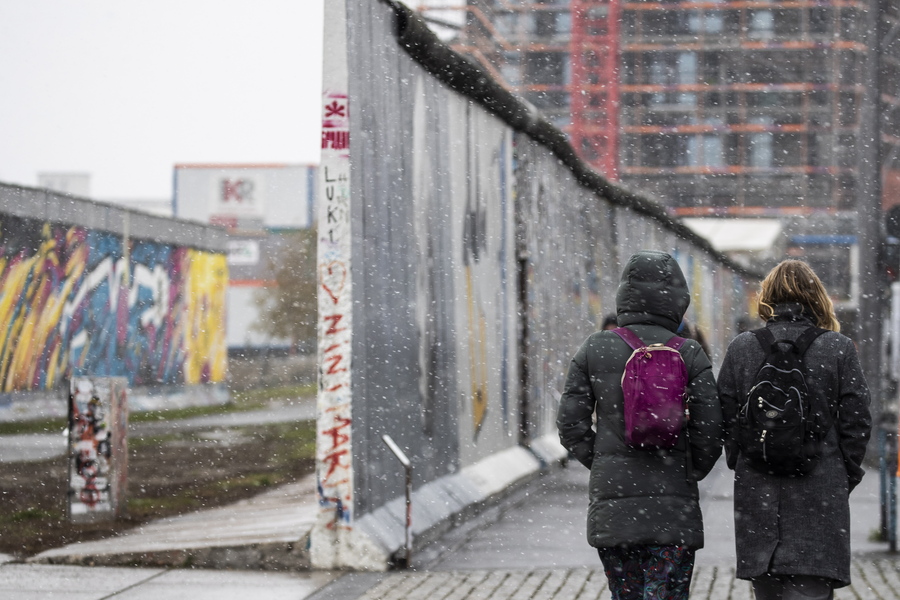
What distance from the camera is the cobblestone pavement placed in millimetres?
6422

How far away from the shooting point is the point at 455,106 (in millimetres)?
9969

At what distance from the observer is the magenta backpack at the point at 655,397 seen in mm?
4117

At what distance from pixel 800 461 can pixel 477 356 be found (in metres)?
6.49

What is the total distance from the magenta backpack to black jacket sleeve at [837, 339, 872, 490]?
21.3 inches

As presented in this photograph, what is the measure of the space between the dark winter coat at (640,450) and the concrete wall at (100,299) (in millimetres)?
14351

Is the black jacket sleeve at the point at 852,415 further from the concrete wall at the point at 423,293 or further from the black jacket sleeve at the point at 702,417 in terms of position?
the concrete wall at the point at 423,293

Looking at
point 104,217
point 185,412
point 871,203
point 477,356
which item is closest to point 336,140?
point 477,356

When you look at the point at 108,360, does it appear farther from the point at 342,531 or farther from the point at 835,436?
the point at 835,436

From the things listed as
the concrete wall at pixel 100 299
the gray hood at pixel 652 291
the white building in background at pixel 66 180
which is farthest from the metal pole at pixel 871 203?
the white building in background at pixel 66 180

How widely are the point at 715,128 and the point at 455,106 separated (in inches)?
3485

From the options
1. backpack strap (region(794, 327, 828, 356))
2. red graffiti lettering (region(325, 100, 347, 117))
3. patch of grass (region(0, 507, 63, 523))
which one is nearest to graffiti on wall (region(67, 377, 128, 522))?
patch of grass (region(0, 507, 63, 523))

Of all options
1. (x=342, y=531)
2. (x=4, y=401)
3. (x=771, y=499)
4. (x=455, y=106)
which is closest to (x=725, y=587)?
(x=342, y=531)

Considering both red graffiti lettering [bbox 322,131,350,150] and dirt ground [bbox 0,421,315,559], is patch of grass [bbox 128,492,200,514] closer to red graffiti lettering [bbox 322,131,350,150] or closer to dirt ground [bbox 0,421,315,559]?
dirt ground [bbox 0,421,315,559]

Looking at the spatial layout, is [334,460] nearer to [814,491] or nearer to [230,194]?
[814,491]
